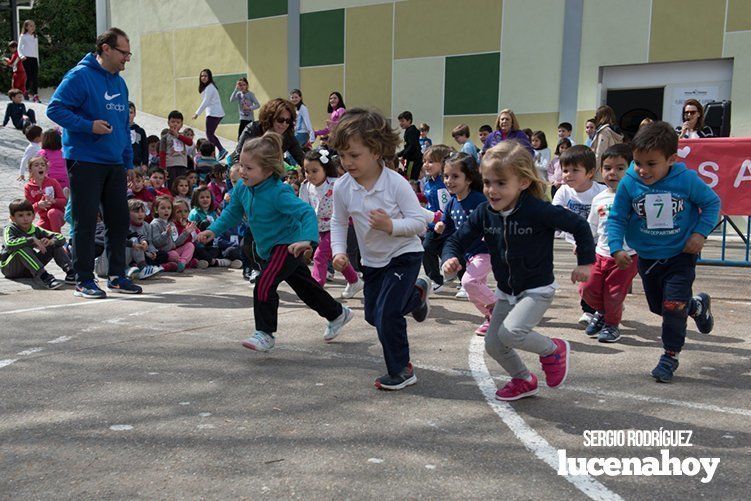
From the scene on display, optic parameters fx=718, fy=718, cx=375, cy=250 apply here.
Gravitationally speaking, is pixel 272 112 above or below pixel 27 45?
below

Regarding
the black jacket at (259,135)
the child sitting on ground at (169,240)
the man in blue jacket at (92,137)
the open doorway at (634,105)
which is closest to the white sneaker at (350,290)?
the black jacket at (259,135)

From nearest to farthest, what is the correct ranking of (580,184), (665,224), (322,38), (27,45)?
(665,224), (580,184), (27,45), (322,38)

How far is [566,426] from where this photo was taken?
148 inches

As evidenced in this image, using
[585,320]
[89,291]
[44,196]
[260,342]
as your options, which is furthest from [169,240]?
[585,320]

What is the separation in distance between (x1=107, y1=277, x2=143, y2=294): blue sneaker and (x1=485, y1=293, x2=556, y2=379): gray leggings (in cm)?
468

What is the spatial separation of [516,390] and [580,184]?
296 cm

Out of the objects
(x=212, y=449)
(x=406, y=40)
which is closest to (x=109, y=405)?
(x=212, y=449)

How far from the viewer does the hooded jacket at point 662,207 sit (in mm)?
4746

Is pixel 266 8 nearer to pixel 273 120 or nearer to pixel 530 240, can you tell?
pixel 273 120

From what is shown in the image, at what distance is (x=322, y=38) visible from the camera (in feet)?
63.6

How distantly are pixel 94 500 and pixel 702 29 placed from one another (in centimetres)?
1495

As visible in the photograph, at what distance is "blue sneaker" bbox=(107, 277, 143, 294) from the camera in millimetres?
7621

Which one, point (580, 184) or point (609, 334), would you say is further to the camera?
point (580, 184)

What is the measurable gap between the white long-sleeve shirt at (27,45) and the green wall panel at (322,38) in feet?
22.6
